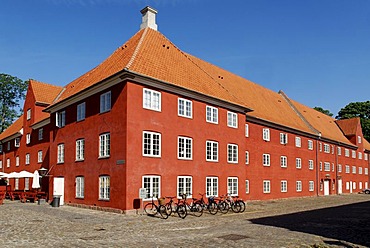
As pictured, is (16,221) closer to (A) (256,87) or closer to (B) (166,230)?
(B) (166,230)

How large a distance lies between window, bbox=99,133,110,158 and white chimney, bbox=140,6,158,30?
938 centimetres

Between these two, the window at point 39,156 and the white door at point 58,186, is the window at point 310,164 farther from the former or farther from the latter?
the window at point 39,156

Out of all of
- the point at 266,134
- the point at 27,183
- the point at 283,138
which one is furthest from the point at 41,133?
the point at 283,138

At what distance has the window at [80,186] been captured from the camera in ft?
82.6

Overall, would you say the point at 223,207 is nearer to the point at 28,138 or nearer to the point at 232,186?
the point at 232,186

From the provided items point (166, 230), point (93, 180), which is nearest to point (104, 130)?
point (93, 180)

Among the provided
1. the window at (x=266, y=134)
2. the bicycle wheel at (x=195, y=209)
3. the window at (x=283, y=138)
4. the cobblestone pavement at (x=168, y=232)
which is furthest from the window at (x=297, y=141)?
the cobblestone pavement at (x=168, y=232)

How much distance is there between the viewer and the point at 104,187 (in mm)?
22812

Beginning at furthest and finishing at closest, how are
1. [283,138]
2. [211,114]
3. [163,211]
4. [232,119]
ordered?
[283,138]
[232,119]
[211,114]
[163,211]

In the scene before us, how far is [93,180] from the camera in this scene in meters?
23.9

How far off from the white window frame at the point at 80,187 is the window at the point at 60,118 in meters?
5.15

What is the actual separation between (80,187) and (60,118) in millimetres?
6621

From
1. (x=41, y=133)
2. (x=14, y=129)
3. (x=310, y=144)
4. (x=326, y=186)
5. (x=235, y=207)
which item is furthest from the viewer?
(x=326, y=186)

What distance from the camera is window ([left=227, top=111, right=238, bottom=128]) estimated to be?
95.0 feet
